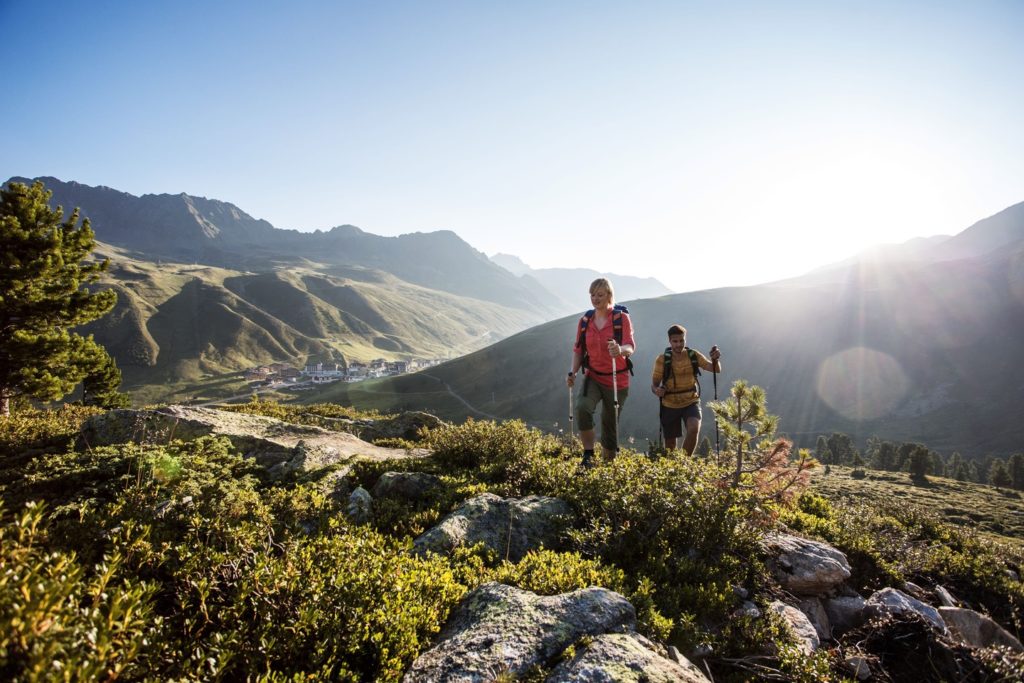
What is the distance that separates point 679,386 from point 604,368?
2.29 metres

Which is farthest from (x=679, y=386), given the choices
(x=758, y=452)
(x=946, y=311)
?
(x=946, y=311)

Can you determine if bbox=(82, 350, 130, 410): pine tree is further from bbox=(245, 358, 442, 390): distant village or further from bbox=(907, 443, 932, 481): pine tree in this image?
bbox=(245, 358, 442, 390): distant village

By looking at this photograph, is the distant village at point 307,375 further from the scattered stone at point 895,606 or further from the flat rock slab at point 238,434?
the scattered stone at point 895,606

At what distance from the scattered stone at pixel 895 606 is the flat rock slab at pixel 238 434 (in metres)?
7.42

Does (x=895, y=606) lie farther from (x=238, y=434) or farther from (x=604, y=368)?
(x=238, y=434)

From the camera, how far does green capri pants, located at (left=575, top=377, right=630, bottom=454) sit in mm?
8180

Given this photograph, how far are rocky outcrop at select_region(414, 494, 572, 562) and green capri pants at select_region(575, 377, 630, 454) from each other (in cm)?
220

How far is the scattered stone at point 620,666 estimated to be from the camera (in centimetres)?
298

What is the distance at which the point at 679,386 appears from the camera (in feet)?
31.3

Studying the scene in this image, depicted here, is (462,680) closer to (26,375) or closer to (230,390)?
(26,375)

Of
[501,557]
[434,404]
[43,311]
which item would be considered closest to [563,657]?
[501,557]

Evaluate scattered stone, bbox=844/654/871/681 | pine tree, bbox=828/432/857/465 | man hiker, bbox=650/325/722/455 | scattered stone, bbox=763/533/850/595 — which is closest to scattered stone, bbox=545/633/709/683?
scattered stone, bbox=844/654/871/681

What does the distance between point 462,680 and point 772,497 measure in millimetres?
5182

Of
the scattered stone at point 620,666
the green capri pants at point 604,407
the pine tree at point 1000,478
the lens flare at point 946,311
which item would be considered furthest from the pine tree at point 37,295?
the lens flare at point 946,311
